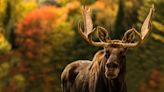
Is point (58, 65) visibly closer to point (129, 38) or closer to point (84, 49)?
point (84, 49)

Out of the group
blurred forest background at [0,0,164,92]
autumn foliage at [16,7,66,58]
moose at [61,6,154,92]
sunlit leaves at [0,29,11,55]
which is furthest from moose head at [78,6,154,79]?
autumn foliage at [16,7,66,58]

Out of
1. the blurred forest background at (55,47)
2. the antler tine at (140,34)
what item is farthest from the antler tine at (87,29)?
the blurred forest background at (55,47)

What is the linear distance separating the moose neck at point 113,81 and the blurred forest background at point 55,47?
45.7 meters

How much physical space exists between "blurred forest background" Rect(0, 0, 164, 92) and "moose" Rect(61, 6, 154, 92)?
45.0 m

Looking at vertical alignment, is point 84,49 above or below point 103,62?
below

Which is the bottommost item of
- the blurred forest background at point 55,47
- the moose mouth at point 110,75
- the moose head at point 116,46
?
the blurred forest background at point 55,47

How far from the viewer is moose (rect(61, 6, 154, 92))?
1461cm

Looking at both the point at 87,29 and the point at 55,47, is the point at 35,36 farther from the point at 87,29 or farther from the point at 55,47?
the point at 87,29

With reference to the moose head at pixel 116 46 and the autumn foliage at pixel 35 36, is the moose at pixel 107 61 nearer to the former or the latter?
the moose head at pixel 116 46

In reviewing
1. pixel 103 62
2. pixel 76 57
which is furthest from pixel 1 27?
pixel 103 62

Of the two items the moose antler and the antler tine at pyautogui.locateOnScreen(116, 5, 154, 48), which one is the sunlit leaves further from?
the antler tine at pyautogui.locateOnScreen(116, 5, 154, 48)

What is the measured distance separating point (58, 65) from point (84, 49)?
390cm

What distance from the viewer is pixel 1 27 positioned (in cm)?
6988

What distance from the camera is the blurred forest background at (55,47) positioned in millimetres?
63906
